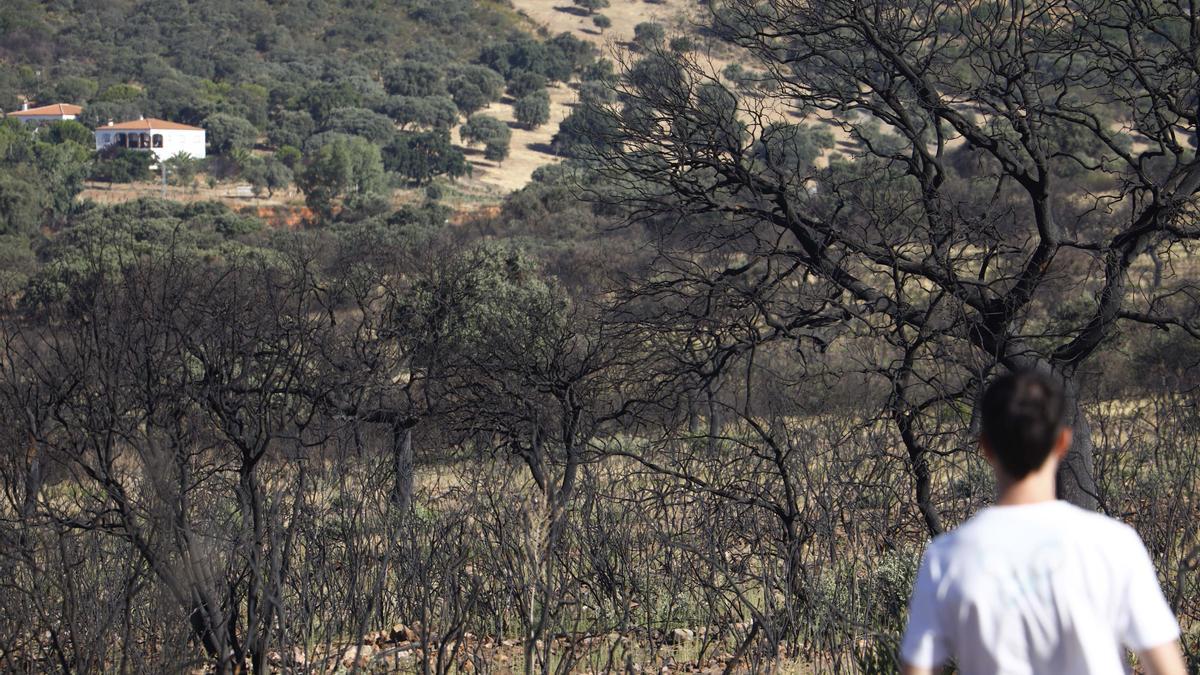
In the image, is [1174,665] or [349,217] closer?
[1174,665]

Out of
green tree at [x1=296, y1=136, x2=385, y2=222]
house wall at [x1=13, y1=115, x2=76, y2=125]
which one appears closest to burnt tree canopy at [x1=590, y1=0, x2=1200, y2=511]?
green tree at [x1=296, y1=136, x2=385, y2=222]

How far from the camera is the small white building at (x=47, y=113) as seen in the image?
7131 cm

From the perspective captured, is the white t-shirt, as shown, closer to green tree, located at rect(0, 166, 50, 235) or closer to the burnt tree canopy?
the burnt tree canopy

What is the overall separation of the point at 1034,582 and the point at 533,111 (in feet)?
240

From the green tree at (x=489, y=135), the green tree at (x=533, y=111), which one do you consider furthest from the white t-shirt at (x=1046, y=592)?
the green tree at (x=533, y=111)

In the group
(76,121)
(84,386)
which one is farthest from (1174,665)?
(76,121)

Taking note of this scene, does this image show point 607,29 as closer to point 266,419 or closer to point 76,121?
point 76,121

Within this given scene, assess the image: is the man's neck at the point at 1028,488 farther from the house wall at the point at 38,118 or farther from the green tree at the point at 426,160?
the house wall at the point at 38,118

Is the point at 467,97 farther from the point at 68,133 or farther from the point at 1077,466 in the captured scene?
the point at 1077,466

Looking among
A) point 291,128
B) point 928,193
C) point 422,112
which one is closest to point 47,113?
point 291,128

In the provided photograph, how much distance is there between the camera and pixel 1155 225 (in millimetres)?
7055

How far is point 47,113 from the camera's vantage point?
7281 centimetres

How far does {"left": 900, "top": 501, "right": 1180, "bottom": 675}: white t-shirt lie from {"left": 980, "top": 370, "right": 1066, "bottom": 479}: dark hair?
0.08 metres

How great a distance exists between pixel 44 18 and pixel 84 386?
322ft
